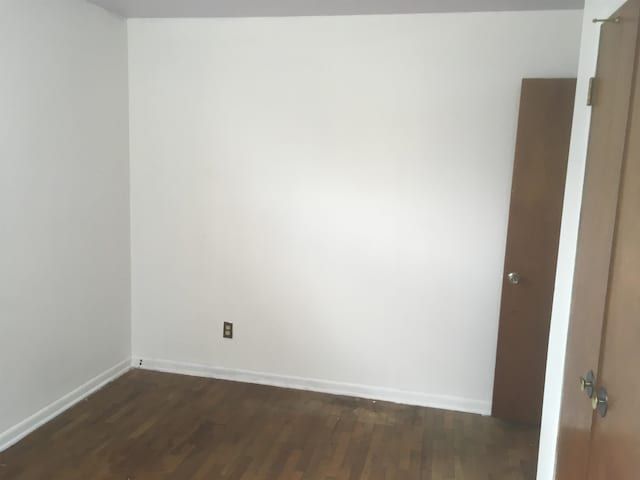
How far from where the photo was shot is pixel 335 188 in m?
3.21

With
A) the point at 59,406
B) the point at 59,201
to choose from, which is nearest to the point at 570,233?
the point at 59,201

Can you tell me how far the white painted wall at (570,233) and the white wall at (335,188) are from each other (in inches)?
41.5

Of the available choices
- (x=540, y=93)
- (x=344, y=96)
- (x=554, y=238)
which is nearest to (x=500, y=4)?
(x=540, y=93)

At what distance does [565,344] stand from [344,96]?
6.35 ft

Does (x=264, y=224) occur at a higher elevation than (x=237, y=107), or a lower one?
lower

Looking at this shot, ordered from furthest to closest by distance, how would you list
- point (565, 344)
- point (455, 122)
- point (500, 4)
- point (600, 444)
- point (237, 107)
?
1. point (237, 107)
2. point (455, 122)
3. point (500, 4)
4. point (565, 344)
5. point (600, 444)

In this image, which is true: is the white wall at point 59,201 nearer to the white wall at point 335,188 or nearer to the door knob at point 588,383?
the white wall at point 335,188

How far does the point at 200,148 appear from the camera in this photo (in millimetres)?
3369

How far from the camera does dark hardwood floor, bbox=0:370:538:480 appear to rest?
2.52m

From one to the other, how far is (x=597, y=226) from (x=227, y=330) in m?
2.57

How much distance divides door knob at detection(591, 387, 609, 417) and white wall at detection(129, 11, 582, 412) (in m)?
Answer: 1.68

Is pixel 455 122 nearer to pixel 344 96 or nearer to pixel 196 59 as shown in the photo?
pixel 344 96

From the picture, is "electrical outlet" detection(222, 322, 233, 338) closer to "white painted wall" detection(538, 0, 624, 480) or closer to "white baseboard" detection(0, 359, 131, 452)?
"white baseboard" detection(0, 359, 131, 452)

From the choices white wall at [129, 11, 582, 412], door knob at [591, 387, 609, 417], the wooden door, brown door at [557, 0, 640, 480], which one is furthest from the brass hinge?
white wall at [129, 11, 582, 412]
